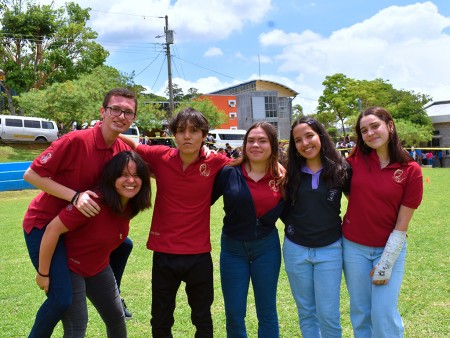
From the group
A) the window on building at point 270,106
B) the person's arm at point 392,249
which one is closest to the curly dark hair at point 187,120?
the person's arm at point 392,249

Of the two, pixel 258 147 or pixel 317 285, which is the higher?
pixel 258 147

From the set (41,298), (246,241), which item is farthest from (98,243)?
(41,298)

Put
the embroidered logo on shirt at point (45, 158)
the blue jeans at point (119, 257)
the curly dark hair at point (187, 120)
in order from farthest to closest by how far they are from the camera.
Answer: the blue jeans at point (119, 257) → the curly dark hair at point (187, 120) → the embroidered logo on shirt at point (45, 158)

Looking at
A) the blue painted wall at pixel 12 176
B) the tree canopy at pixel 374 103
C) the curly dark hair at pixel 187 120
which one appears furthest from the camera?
the tree canopy at pixel 374 103

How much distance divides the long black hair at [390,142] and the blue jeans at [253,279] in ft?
3.27

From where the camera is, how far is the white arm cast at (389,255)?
2801 millimetres

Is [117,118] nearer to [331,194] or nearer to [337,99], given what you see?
[331,194]

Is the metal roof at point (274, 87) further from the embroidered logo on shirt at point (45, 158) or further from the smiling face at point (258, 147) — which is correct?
the embroidered logo on shirt at point (45, 158)

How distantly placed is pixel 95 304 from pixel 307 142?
1.93 m

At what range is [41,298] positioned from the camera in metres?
4.77


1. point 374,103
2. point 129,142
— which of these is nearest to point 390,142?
point 129,142

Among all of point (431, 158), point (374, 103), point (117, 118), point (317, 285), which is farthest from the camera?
point (374, 103)

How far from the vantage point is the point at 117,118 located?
2.89 metres

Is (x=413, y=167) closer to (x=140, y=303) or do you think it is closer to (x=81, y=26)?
(x=140, y=303)
